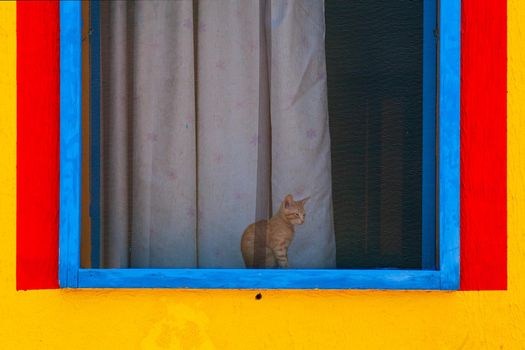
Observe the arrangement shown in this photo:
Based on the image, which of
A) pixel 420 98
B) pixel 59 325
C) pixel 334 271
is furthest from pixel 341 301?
pixel 59 325

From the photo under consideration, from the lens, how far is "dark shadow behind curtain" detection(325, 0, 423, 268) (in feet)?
9.22

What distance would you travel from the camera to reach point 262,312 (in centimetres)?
276

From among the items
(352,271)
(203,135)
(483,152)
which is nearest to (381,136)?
(483,152)

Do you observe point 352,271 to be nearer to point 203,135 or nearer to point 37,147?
point 203,135

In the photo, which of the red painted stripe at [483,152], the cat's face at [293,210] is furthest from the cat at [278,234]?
the red painted stripe at [483,152]

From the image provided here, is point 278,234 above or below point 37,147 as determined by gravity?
below

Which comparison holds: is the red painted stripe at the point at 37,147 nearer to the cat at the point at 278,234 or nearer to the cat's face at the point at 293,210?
the cat at the point at 278,234

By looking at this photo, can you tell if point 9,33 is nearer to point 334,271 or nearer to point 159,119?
point 159,119

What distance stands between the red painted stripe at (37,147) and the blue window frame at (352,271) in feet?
0.16

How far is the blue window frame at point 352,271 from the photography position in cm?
268

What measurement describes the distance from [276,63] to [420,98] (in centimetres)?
51

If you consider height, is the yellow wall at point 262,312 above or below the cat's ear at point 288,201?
below

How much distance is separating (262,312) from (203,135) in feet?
2.13

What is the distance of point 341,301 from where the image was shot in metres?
2.75
